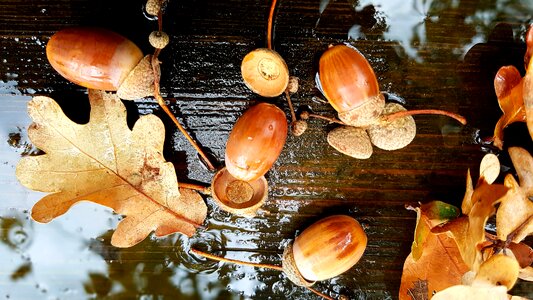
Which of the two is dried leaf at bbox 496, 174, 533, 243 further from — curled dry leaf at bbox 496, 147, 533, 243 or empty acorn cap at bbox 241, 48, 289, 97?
empty acorn cap at bbox 241, 48, 289, 97

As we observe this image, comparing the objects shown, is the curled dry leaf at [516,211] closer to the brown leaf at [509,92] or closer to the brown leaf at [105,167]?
the brown leaf at [509,92]

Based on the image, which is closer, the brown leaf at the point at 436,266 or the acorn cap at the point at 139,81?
the acorn cap at the point at 139,81

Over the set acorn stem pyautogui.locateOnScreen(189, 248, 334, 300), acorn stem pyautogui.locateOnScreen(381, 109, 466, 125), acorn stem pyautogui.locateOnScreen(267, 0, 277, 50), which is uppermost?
acorn stem pyautogui.locateOnScreen(267, 0, 277, 50)

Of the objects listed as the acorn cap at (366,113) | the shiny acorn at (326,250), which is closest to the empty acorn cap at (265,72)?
the acorn cap at (366,113)

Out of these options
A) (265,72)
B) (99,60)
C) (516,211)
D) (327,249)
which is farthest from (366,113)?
(99,60)

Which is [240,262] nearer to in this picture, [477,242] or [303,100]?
[303,100]

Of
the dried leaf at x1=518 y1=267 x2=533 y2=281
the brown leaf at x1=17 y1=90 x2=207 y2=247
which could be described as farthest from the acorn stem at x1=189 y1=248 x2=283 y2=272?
the dried leaf at x1=518 y1=267 x2=533 y2=281
